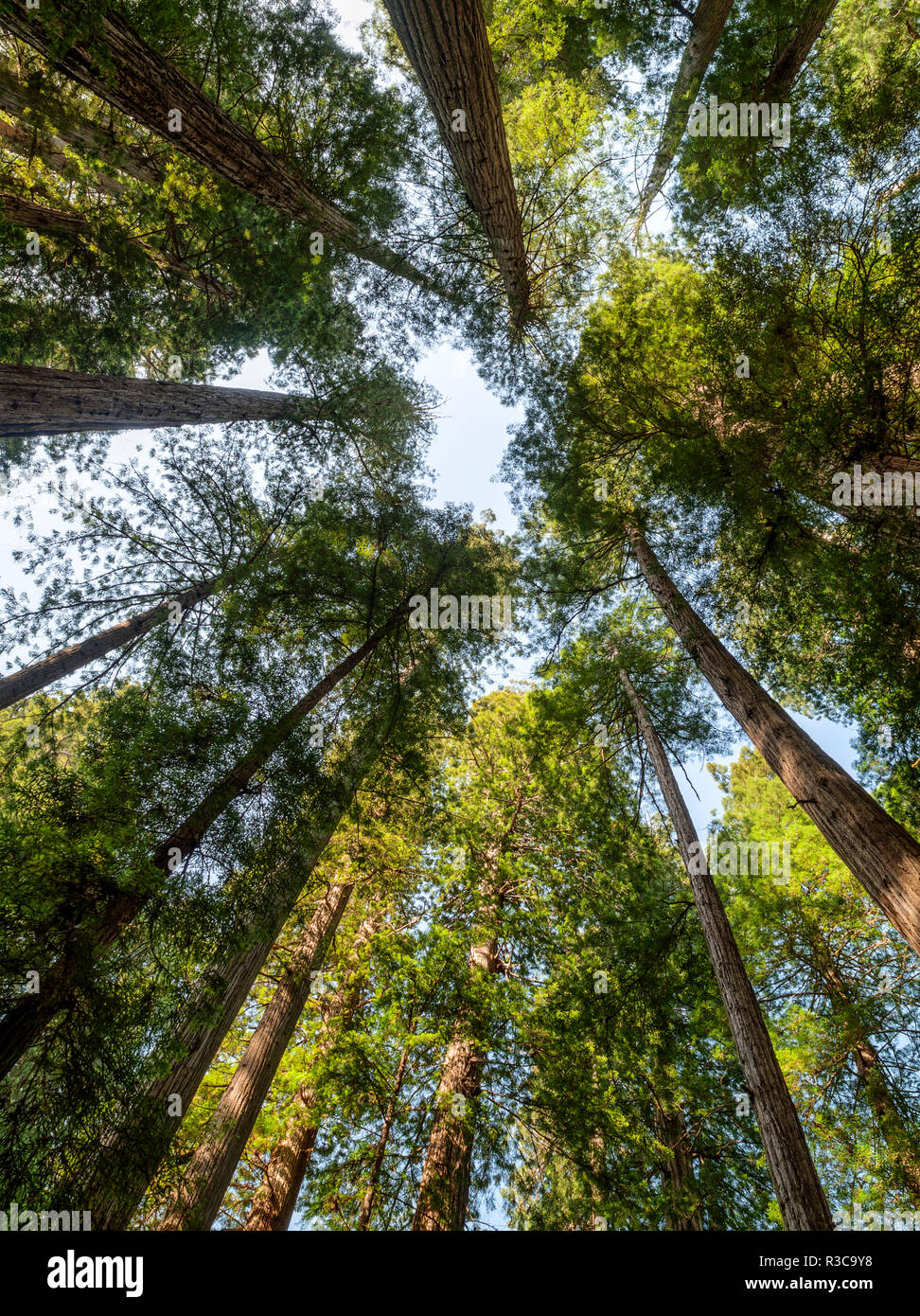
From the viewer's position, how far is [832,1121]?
6988mm

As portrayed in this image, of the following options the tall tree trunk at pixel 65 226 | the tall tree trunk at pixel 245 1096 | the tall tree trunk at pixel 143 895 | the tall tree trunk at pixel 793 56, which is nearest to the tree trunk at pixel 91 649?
the tall tree trunk at pixel 143 895

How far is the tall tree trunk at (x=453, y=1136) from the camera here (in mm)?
5145

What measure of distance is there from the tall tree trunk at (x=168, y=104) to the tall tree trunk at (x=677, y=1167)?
11622 millimetres

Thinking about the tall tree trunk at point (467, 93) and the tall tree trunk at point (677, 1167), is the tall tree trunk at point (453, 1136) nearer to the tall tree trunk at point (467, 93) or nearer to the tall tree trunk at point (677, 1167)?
the tall tree trunk at point (677, 1167)

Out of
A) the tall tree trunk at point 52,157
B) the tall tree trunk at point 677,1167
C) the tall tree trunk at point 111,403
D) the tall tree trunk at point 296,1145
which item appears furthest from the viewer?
the tall tree trunk at point 52,157

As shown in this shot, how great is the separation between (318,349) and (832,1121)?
12.7 m

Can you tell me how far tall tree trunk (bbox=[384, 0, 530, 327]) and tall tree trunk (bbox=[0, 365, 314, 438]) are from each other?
10.2ft

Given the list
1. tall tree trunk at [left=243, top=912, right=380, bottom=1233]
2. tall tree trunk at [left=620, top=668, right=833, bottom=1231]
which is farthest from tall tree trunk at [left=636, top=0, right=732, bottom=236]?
tall tree trunk at [left=243, top=912, right=380, bottom=1233]

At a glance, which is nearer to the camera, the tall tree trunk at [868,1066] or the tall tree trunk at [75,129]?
the tall tree trunk at [75,129]

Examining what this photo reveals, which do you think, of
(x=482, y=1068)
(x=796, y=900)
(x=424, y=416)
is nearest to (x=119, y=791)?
(x=482, y=1068)

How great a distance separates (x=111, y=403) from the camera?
5.09m

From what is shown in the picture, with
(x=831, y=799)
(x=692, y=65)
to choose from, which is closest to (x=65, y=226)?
(x=692, y=65)
